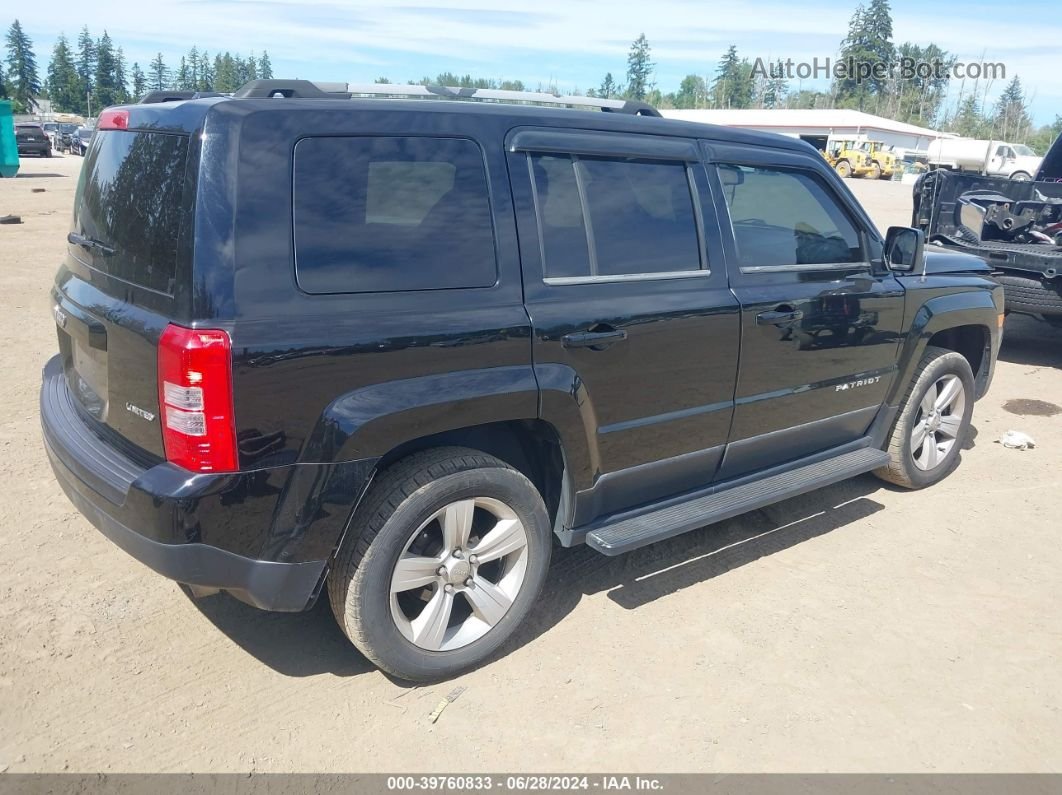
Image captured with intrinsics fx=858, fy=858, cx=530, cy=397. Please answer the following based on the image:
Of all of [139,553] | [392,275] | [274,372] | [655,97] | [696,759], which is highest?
[655,97]

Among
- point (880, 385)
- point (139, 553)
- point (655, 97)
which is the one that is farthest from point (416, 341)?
point (655, 97)

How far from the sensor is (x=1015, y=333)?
9.66m

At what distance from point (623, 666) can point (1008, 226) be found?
23.6 ft

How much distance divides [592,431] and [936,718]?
1.60 m

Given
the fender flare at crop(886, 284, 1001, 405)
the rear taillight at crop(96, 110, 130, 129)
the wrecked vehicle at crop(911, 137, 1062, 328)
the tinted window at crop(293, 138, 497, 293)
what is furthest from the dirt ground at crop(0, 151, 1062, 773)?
the wrecked vehicle at crop(911, 137, 1062, 328)

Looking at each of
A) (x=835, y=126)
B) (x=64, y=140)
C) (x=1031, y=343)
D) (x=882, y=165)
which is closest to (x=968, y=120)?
(x=835, y=126)

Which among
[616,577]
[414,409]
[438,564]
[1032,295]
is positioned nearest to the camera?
[414,409]

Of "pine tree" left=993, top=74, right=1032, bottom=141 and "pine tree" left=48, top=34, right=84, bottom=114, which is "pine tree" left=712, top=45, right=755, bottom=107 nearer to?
"pine tree" left=993, top=74, right=1032, bottom=141

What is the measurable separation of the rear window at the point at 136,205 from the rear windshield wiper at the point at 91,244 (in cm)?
1

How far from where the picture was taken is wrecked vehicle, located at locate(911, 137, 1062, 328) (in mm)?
7688

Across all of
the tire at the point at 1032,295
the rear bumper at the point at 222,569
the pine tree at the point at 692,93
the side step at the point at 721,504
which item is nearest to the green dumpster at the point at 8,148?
the tire at the point at 1032,295

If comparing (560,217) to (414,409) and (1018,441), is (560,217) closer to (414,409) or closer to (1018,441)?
(414,409)

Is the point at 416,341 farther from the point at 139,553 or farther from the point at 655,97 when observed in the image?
the point at 655,97

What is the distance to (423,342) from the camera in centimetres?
282
